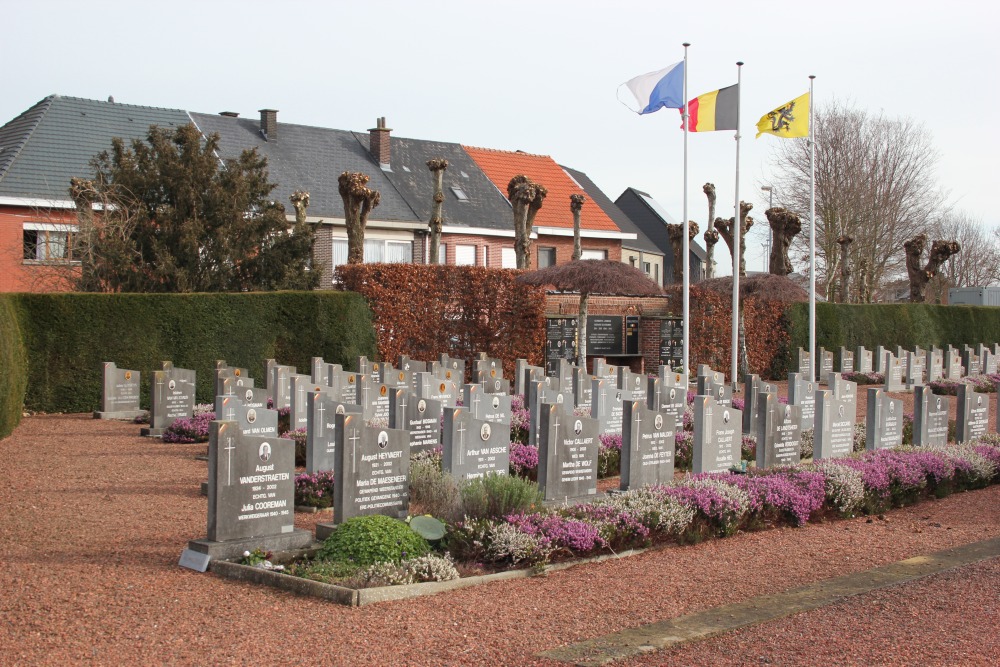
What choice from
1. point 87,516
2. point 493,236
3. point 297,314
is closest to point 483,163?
point 493,236

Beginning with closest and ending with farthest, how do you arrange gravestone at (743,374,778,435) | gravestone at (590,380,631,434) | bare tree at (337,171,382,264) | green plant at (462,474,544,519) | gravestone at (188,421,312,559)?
gravestone at (188,421,312,559) < green plant at (462,474,544,519) < gravestone at (590,380,631,434) < gravestone at (743,374,778,435) < bare tree at (337,171,382,264)

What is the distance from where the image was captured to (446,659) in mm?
5637

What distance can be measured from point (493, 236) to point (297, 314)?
16.8 metres

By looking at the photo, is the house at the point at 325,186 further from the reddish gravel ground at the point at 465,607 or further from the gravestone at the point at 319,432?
the reddish gravel ground at the point at 465,607

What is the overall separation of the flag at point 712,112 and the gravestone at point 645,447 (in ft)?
41.8

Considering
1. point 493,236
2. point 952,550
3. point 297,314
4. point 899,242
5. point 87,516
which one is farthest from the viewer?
point 899,242

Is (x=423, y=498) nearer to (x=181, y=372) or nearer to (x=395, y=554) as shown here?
(x=395, y=554)

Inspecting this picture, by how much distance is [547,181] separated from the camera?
42875mm

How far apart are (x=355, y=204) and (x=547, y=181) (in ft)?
57.5

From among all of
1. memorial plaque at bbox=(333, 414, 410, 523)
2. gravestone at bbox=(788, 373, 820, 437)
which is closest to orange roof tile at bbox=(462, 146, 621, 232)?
gravestone at bbox=(788, 373, 820, 437)

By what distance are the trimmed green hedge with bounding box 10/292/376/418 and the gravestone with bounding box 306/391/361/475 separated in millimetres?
9125

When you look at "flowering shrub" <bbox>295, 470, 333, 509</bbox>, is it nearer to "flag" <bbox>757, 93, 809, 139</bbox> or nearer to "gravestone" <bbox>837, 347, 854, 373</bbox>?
"flag" <bbox>757, 93, 809, 139</bbox>

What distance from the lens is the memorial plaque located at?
8.45 metres

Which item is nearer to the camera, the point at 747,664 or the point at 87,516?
the point at 747,664
